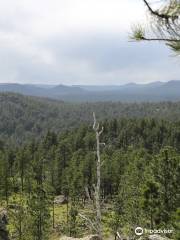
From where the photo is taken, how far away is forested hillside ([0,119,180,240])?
126ft

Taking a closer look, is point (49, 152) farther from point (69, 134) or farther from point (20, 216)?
point (20, 216)

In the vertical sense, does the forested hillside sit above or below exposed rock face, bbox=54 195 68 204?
above

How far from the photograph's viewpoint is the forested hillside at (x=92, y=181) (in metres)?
38.3

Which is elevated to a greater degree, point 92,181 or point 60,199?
point 92,181

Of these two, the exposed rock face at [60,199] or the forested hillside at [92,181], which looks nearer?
the forested hillside at [92,181]

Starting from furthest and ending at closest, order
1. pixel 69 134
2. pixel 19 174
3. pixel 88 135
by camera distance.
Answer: pixel 69 134, pixel 88 135, pixel 19 174

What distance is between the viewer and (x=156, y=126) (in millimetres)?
155875

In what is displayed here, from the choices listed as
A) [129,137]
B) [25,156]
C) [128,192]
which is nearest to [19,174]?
[25,156]

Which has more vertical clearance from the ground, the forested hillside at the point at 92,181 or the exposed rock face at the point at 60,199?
the forested hillside at the point at 92,181

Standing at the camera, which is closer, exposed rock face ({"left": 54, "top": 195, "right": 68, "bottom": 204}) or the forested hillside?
the forested hillside

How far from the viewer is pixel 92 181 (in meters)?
101

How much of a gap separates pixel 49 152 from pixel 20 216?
237ft

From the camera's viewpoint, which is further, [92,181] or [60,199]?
[92,181]

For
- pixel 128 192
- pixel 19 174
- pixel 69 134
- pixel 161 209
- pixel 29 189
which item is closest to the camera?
pixel 161 209
